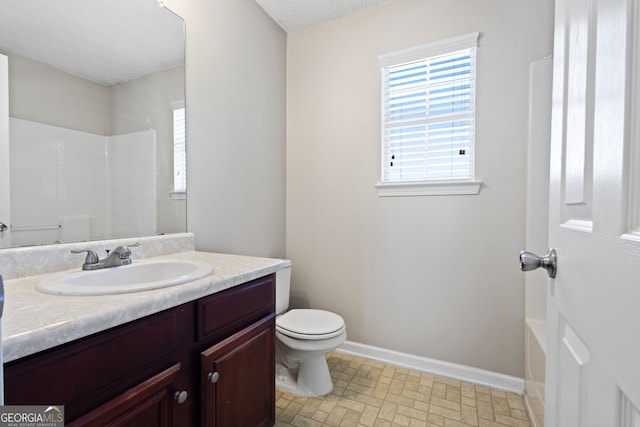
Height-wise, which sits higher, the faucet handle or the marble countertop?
the faucet handle

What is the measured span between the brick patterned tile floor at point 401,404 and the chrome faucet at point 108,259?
1.12 metres

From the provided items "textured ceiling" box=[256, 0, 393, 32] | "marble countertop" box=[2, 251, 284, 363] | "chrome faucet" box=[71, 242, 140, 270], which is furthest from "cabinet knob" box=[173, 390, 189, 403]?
"textured ceiling" box=[256, 0, 393, 32]

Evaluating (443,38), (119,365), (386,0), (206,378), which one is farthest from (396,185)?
(119,365)

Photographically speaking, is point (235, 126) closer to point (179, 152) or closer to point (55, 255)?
point (179, 152)

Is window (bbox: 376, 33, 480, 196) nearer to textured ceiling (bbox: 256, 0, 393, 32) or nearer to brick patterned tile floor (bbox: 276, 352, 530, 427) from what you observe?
textured ceiling (bbox: 256, 0, 393, 32)

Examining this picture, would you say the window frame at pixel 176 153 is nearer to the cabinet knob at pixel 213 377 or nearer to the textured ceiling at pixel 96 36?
the textured ceiling at pixel 96 36

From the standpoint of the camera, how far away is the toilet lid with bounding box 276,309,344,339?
5.39 feet

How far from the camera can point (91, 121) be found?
1.19 m

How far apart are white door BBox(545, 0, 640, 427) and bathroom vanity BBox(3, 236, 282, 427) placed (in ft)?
3.04

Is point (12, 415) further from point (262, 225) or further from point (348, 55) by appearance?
point (348, 55)

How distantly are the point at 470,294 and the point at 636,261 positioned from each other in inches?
66.5

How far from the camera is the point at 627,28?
1.20 feet

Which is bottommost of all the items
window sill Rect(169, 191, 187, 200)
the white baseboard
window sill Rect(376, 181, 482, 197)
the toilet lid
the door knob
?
the white baseboard

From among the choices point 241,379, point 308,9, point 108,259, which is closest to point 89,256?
point 108,259
